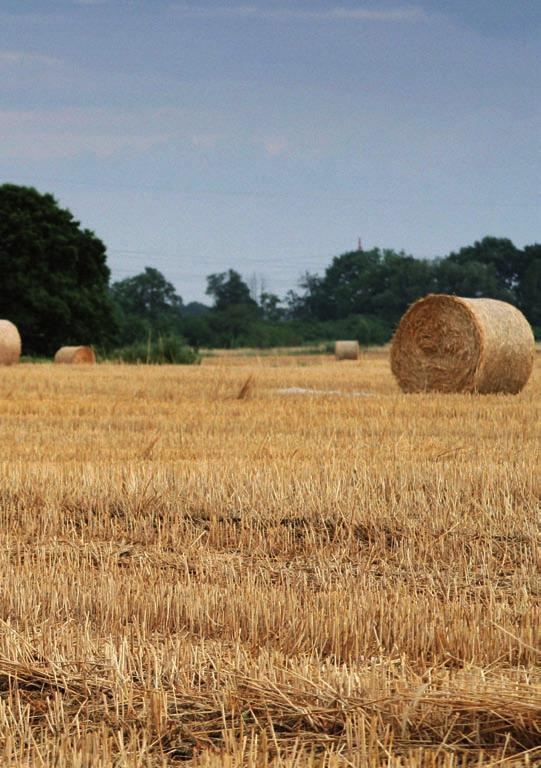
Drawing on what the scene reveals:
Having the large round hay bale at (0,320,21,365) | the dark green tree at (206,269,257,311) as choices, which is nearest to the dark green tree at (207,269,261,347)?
the dark green tree at (206,269,257,311)

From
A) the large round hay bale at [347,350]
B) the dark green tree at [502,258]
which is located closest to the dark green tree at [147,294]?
the dark green tree at [502,258]

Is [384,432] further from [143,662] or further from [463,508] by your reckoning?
[143,662]

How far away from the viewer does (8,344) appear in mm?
29891

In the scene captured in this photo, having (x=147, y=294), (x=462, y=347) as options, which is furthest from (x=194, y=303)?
(x=462, y=347)

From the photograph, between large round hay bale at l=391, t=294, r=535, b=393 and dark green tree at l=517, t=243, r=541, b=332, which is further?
dark green tree at l=517, t=243, r=541, b=332

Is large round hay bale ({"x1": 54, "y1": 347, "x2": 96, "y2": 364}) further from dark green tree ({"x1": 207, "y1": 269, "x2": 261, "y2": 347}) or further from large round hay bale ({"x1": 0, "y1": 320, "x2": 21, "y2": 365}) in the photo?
dark green tree ({"x1": 207, "y1": 269, "x2": 261, "y2": 347})

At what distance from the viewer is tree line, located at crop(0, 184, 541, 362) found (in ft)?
148

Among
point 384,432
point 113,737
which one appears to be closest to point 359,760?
point 113,737

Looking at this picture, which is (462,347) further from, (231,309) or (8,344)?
(231,309)

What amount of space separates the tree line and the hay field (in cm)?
1774

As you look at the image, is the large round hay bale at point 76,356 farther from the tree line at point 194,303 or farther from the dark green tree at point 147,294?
the dark green tree at point 147,294

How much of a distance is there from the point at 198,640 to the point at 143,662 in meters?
0.58

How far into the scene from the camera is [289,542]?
6.23m

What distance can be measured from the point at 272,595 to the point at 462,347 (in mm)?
11838
